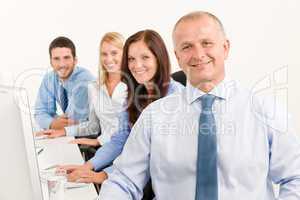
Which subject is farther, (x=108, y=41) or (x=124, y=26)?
(x=124, y=26)

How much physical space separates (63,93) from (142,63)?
3.63 feet

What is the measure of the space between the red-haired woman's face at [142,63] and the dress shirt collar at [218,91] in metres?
0.57

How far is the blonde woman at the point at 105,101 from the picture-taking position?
2250 millimetres

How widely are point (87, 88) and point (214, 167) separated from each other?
1.57 m

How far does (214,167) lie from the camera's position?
1.20 metres

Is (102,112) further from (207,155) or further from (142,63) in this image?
(207,155)

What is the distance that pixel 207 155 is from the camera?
1.21m

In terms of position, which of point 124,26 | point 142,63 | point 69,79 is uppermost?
point 124,26

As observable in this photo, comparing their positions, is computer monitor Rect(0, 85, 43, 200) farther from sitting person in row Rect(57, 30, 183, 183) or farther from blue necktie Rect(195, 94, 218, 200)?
sitting person in row Rect(57, 30, 183, 183)

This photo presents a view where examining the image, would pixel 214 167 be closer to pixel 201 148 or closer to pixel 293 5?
pixel 201 148

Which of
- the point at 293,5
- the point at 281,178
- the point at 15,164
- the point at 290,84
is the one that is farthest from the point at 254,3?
the point at 15,164

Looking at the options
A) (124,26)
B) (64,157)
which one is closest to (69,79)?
(124,26)

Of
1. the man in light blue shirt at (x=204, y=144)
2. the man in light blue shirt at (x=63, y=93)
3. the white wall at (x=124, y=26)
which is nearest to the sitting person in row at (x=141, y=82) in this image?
the man in light blue shirt at (x=204, y=144)

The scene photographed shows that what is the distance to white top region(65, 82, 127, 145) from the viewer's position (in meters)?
2.25
